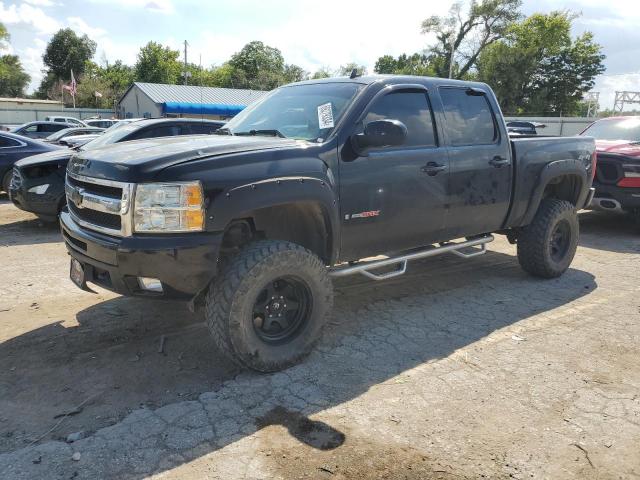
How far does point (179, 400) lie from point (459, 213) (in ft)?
9.49

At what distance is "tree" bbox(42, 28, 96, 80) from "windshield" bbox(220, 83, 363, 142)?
85806mm

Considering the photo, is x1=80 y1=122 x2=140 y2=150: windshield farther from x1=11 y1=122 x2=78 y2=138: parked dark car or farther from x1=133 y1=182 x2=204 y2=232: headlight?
x1=11 y1=122 x2=78 y2=138: parked dark car

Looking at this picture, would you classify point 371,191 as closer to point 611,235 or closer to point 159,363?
point 159,363

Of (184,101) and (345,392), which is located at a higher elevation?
(184,101)

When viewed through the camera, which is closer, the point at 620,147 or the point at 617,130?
the point at 620,147

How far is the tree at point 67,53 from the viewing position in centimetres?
7919

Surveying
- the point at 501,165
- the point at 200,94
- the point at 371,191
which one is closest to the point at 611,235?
the point at 501,165

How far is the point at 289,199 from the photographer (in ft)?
11.6

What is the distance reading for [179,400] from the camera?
130 inches

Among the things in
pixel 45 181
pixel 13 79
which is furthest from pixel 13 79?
pixel 45 181

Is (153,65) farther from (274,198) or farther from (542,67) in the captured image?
(274,198)

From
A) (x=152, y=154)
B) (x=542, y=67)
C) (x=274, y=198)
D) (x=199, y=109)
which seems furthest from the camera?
(x=542, y=67)

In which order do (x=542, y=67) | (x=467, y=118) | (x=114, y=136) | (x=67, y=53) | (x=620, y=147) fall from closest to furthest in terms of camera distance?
(x=467, y=118) → (x=114, y=136) → (x=620, y=147) → (x=542, y=67) → (x=67, y=53)

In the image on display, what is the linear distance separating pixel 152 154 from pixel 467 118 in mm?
2981
